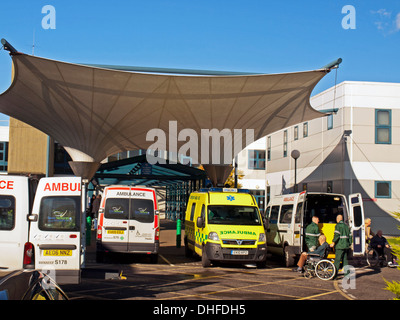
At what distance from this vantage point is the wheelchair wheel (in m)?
13.7

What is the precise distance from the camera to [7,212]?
10.4m

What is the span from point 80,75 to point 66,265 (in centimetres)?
1253

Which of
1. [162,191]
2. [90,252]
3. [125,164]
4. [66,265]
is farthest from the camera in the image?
[162,191]

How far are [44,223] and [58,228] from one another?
1.04ft

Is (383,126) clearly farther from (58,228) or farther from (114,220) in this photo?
(58,228)

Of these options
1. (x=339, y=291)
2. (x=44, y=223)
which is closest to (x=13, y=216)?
(x=44, y=223)

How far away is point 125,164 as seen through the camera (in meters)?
37.1

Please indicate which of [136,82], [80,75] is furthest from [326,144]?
[80,75]

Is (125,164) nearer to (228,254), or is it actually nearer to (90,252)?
(90,252)

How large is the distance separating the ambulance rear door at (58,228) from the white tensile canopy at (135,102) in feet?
34.7

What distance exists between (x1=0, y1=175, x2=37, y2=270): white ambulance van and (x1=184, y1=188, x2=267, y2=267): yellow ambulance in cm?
640

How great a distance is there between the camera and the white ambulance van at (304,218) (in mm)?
15922

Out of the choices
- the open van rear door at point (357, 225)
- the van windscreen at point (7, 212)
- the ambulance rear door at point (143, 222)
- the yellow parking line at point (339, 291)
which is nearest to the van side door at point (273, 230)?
the open van rear door at point (357, 225)

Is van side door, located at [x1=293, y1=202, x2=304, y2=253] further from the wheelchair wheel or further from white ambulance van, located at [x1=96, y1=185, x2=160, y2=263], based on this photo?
white ambulance van, located at [x1=96, y1=185, x2=160, y2=263]
